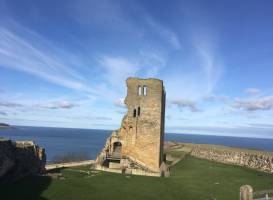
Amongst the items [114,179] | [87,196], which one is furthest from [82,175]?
[87,196]

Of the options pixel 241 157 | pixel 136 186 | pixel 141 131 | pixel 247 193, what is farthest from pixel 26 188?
pixel 241 157

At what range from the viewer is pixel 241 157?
3678 cm

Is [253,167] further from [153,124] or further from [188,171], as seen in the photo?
[153,124]

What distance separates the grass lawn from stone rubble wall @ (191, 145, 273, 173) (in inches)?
77.6

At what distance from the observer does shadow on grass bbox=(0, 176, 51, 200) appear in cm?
1770

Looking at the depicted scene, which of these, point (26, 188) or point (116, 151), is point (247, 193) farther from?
point (116, 151)

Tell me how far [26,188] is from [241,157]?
24975 mm

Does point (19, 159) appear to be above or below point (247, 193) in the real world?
above

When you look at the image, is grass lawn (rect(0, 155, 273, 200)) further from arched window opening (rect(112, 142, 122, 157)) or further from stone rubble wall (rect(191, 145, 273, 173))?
arched window opening (rect(112, 142, 122, 157))

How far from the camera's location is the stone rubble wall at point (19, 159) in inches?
790

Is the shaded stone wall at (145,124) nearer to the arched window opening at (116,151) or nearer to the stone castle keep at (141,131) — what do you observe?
the stone castle keep at (141,131)

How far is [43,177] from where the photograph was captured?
23672 mm

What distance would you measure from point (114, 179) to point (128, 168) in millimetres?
4634

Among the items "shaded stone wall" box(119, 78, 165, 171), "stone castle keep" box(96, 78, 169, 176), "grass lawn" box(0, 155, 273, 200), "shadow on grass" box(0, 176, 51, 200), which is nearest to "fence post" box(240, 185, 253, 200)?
"grass lawn" box(0, 155, 273, 200)
